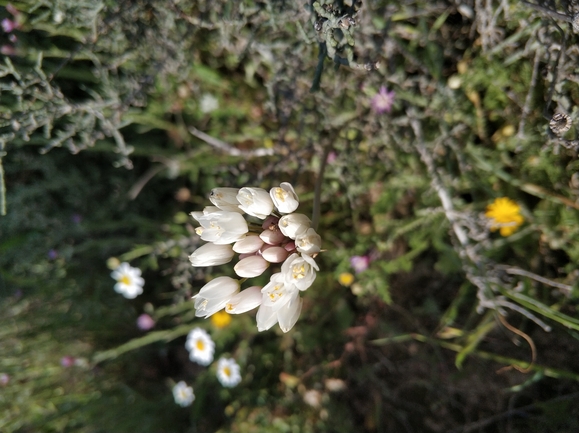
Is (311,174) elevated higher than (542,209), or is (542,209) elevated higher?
(542,209)

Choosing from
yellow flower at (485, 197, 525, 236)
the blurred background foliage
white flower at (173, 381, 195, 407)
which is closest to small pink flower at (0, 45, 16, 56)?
the blurred background foliage

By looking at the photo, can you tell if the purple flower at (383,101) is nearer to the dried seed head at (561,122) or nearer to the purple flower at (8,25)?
the dried seed head at (561,122)

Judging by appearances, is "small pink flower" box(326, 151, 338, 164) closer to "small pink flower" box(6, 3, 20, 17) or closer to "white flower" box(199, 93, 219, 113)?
"white flower" box(199, 93, 219, 113)

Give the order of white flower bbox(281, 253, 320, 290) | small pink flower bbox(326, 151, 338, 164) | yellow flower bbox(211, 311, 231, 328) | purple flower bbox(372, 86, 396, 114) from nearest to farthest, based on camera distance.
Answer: white flower bbox(281, 253, 320, 290), purple flower bbox(372, 86, 396, 114), small pink flower bbox(326, 151, 338, 164), yellow flower bbox(211, 311, 231, 328)

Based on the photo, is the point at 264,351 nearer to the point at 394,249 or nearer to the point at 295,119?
the point at 394,249

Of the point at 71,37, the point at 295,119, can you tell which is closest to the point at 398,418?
the point at 295,119

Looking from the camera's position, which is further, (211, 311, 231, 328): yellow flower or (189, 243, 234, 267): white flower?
(211, 311, 231, 328): yellow flower

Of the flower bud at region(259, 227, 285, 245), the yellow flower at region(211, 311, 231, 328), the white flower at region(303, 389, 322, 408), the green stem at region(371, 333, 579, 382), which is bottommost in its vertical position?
the white flower at region(303, 389, 322, 408)

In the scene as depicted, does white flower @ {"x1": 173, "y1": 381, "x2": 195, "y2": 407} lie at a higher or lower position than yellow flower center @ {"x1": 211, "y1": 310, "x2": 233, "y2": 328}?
lower
